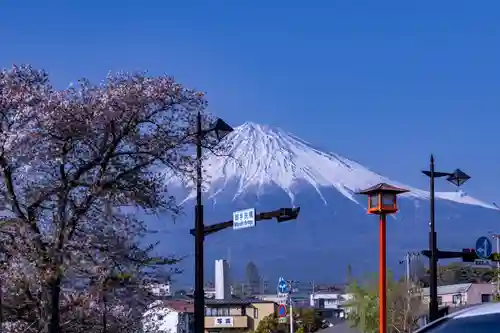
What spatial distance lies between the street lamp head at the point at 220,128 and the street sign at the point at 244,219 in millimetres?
3520

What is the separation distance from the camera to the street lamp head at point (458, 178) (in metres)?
24.9

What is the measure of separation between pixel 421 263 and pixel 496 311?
178 ft

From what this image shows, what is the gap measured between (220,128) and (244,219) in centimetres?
409

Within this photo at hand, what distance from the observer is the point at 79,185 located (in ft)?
45.0

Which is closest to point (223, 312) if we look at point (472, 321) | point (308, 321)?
point (308, 321)

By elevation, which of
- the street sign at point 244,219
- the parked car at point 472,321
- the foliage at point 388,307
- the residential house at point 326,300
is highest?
the street sign at point 244,219

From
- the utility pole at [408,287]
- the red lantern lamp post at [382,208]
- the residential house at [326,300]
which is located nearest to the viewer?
the red lantern lamp post at [382,208]

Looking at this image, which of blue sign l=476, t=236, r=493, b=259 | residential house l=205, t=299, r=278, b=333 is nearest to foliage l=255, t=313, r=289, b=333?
residential house l=205, t=299, r=278, b=333

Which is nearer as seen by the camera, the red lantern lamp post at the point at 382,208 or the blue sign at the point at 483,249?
the red lantern lamp post at the point at 382,208

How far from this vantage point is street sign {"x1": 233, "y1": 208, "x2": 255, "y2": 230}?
63.2 feet

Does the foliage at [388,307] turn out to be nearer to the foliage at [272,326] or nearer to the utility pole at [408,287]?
the utility pole at [408,287]

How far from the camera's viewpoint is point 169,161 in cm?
1460

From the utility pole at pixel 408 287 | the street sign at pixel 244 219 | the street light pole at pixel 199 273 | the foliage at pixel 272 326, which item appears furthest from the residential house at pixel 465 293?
the street light pole at pixel 199 273

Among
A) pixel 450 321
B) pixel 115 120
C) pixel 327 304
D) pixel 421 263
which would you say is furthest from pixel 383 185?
pixel 327 304
